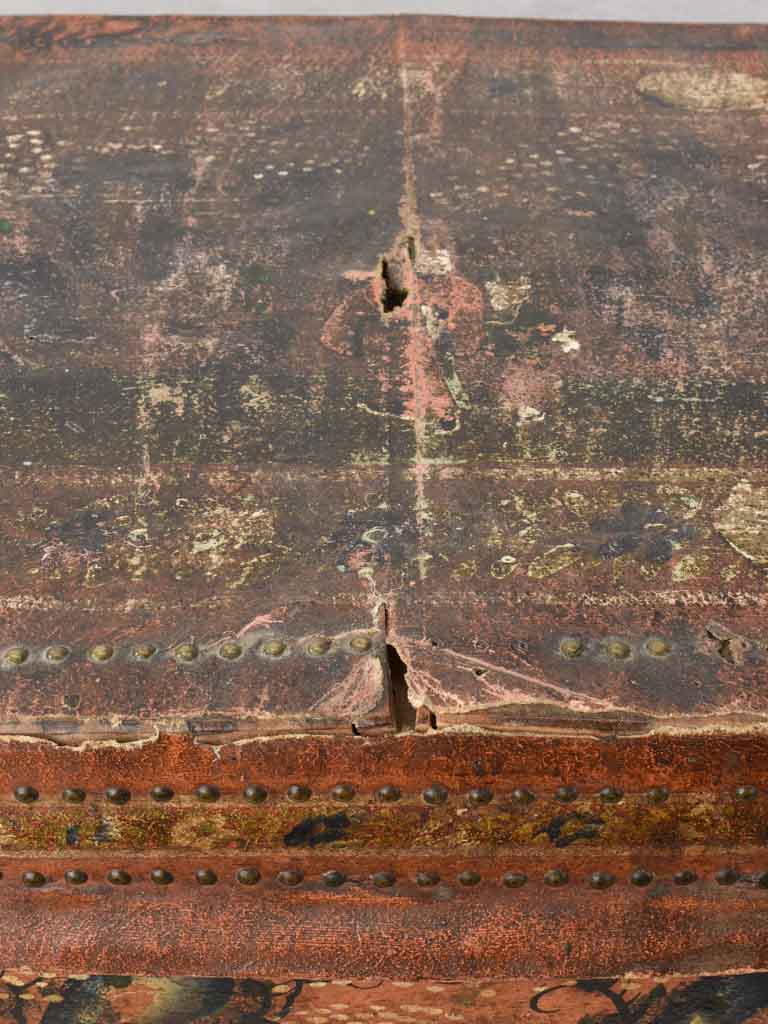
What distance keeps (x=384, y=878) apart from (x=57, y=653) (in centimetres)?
49

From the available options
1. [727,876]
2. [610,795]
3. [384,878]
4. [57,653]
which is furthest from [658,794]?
[57,653]

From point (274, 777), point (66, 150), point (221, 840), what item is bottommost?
point (221, 840)

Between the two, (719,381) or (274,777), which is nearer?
(274,777)

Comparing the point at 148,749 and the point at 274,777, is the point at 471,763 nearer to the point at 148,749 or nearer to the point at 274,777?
the point at 274,777

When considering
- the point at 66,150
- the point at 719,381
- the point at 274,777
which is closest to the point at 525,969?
the point at 274,777

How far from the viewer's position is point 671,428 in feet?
5.51

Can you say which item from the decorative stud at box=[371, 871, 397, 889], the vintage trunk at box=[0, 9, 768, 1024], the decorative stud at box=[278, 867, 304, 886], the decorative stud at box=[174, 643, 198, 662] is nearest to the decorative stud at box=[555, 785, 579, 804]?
the vintage trunk at box=[0, 9, 768, 1024]

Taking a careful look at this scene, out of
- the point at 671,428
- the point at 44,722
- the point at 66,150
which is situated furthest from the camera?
the point at 66,150

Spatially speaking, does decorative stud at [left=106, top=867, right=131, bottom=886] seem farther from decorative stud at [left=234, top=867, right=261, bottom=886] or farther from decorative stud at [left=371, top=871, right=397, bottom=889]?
decorative stud at [left=371, top=871, right=397, bottom=889]

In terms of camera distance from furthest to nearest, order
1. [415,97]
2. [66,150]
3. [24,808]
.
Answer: [415,97] < [66,150] < [24,808]

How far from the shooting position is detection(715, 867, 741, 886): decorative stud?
147cm

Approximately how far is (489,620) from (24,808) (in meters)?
0.60

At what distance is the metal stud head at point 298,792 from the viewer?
1403 mm

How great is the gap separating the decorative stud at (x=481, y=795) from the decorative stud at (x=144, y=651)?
0.41m
